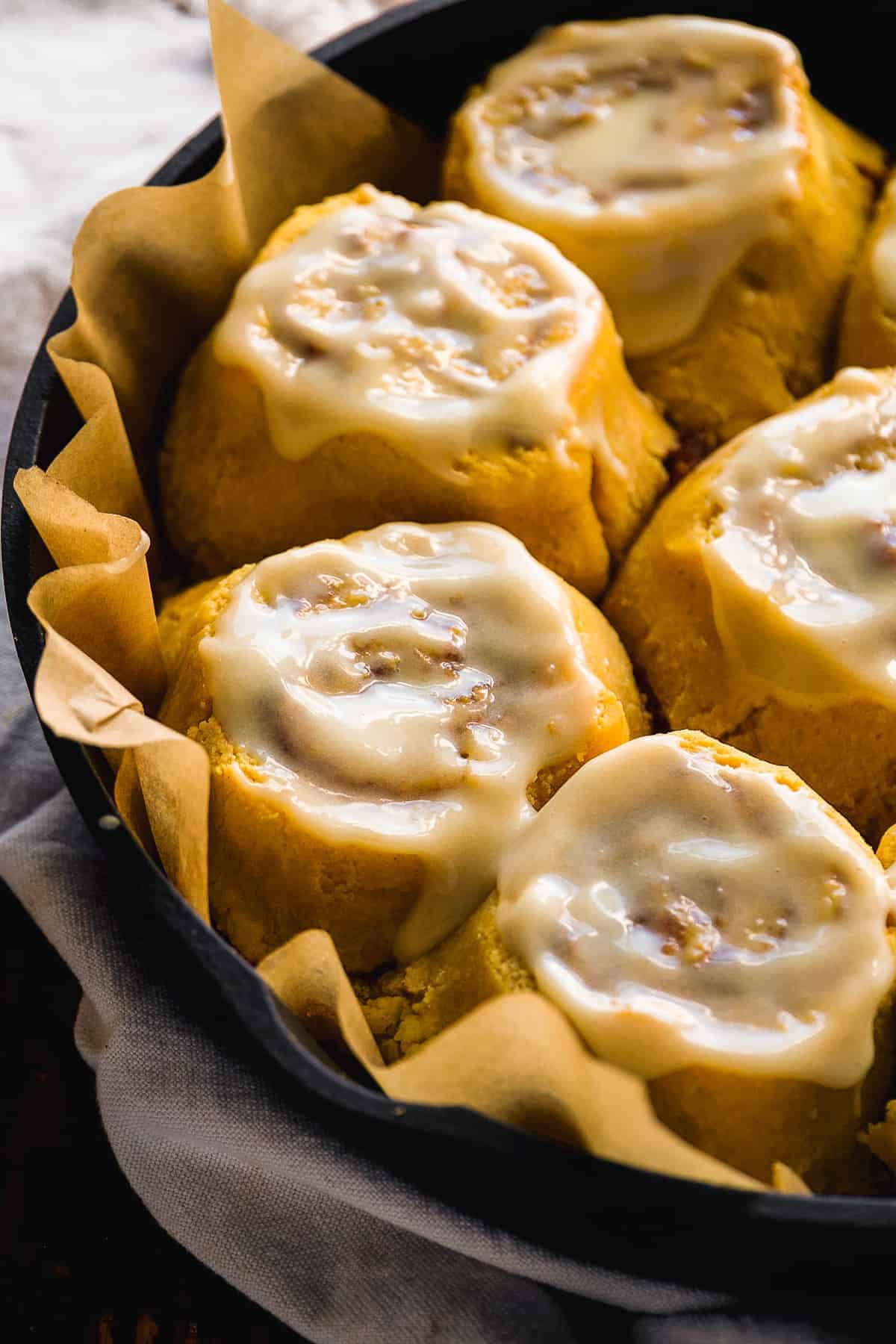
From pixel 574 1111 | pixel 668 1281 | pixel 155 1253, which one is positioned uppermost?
pixel 574 1111

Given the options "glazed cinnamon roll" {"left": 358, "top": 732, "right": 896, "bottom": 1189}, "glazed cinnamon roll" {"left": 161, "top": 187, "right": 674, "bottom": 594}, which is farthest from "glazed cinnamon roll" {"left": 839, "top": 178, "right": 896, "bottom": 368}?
"glazed cinnamon roll" {"left": 358, "top": 732, "right": 896, "bottom": 1189}

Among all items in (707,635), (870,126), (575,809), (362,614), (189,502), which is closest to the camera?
(575,809)

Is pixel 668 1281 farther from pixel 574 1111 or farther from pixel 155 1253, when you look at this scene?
pixel 155 1253

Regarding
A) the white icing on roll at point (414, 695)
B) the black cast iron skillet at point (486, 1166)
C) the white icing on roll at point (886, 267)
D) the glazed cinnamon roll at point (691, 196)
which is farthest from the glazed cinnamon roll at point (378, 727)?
the white icing on roll at point (886, 267)

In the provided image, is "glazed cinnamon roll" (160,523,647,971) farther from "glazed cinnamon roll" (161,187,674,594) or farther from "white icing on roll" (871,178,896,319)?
"white icing on roll" (871,178,896,319)

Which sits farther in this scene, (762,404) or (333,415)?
(762,404)

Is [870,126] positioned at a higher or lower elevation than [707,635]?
higher

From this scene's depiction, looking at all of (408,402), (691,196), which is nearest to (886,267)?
(691,196)

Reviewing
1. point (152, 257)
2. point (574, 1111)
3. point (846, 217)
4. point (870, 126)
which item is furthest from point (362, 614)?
point (870, 126)
